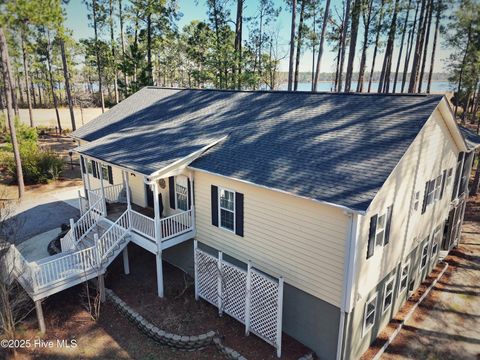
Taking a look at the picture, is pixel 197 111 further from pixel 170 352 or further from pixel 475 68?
pixel 475 68

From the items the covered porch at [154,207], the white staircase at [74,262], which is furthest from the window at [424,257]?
the white staircase at [74,262]

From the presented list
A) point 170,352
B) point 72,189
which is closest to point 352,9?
point 72,189

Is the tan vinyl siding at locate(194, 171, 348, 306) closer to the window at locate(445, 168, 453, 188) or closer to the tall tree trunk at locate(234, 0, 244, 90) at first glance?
the window at locate(445, 168, 453, 188)

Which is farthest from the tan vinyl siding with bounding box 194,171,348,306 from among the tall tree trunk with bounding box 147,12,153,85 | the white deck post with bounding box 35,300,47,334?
the tall tree trunk with bounding box 147,12,153,85

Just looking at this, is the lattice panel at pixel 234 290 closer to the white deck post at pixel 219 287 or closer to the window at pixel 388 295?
the white deck post at pixel 219 287

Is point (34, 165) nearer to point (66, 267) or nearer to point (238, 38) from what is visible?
point (66, 267)

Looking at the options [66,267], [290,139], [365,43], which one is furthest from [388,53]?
[66,267]


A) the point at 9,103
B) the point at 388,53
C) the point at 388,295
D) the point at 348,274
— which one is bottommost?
the point at 388,295
